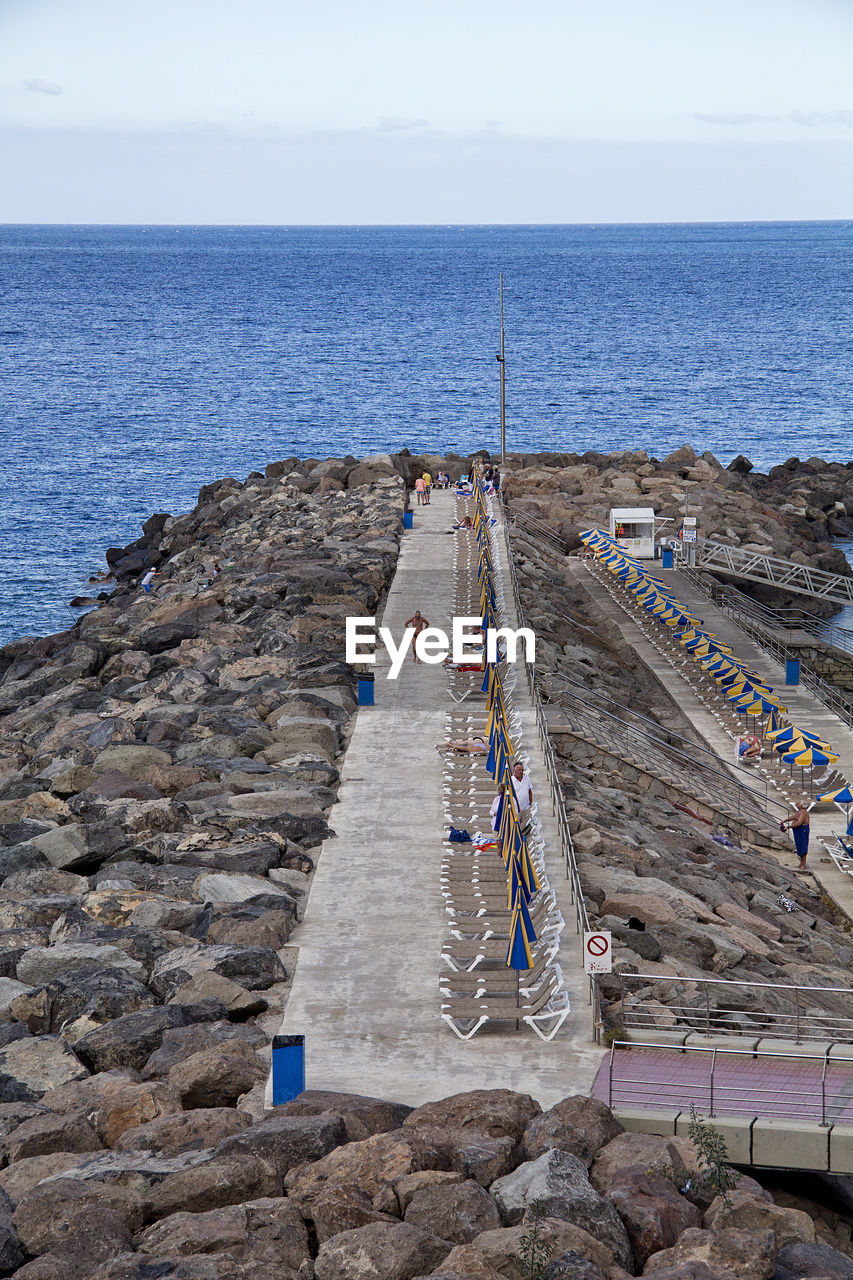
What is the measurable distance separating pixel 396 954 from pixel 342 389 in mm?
89956

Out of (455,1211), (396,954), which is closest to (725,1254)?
(455,1211)

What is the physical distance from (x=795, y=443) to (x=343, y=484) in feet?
119

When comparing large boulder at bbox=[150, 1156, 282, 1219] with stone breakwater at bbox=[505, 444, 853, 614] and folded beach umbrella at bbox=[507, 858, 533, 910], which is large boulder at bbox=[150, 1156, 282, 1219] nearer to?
folded beach umbrella at bbox=[507, 858, 533, 910]

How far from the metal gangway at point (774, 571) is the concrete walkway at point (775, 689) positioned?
120cm

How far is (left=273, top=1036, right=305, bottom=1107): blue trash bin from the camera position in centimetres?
1062

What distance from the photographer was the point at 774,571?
39.4 m

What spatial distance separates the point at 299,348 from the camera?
420 ft

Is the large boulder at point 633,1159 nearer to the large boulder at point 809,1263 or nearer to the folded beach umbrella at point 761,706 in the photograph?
the large boulder at point 809,1263

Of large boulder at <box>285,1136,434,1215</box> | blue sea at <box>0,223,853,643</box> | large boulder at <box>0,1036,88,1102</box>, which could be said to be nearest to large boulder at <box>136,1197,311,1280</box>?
large boulder at <box>285,1136,434,1215</box>

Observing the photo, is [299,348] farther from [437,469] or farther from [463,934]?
[463,934]

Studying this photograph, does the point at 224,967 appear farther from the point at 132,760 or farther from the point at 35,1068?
the point at 132,760

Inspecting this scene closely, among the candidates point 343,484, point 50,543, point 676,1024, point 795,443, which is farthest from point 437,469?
point 676,1024

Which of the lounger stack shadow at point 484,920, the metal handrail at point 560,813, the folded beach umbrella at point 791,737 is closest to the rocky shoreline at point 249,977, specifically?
the metal handrail at point 560,813

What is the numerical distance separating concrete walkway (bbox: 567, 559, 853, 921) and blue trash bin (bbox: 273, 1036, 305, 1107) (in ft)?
37.6
